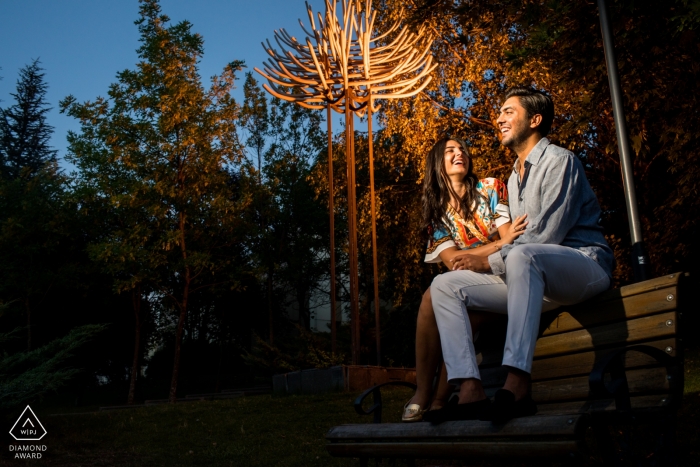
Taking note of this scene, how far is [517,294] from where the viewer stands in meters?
2.73

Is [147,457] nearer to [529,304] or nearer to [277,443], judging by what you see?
[277,443]

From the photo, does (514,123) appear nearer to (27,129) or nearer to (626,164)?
(626,164)

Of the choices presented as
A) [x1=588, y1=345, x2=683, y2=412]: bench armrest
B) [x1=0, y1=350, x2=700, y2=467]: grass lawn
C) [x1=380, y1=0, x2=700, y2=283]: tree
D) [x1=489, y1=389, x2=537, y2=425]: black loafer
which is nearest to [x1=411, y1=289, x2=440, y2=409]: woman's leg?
[x1=489, y1=389, x2=537, y2=425]: black loafer

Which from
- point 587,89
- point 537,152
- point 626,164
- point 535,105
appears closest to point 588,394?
point 537,152

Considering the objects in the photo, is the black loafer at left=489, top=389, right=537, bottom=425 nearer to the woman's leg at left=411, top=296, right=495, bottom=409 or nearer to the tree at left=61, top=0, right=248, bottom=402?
the woman's leg at left=411, top=296, right=495, bottom=409

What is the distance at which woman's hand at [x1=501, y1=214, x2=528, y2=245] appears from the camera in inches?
Result: 126

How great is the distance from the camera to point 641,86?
8.17 m

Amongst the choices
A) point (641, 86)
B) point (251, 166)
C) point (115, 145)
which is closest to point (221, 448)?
point (641, 86)

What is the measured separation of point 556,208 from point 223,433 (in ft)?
19.6

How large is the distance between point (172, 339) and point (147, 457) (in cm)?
2463

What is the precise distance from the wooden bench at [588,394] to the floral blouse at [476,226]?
0.65 m

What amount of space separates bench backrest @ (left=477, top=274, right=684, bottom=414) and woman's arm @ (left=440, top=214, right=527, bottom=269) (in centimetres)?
38

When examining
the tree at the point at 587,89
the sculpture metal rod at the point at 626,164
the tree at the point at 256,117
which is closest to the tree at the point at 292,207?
the tree at the point at 256,117

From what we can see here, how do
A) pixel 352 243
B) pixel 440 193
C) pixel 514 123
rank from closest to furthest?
pixel 514 123 < pixel 440 193 < pixel 352 243
